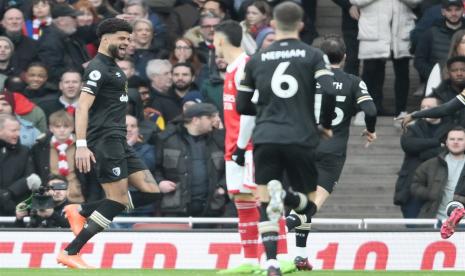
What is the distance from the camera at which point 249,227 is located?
15281 millimetres

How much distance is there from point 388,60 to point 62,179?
20.3ft

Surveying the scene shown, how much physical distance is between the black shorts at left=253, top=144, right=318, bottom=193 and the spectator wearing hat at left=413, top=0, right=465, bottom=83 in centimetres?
759

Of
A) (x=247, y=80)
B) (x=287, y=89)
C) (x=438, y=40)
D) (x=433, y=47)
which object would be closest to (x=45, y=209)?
Result: (x=247, y=80)

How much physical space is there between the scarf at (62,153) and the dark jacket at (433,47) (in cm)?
489

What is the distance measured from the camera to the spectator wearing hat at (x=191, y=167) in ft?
64.2

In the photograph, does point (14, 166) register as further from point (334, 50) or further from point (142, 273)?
point (334, 50)

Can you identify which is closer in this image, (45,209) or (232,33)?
(232,33)

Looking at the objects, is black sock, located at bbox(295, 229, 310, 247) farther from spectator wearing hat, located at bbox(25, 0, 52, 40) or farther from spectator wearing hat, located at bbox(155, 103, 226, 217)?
spectator wearing hat, located at bbox(25, 0, 52, 40)

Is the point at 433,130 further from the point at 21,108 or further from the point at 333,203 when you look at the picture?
the point at 21,108

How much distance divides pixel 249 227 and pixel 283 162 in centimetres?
160

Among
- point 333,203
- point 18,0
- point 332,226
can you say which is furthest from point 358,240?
point 18,0

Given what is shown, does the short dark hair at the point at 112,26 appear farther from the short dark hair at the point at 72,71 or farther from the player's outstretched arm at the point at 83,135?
the short dark hair at the point at 72,71

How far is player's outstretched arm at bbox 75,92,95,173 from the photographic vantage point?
15.3 m

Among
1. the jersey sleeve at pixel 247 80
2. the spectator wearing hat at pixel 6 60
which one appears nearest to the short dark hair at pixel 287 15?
the jersey sleeve at pixel 247 80
